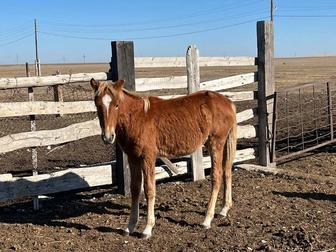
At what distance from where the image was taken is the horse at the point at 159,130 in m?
Answer: 5.38

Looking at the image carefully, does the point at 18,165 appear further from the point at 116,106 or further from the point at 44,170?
the point at 116,106

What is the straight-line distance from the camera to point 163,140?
5992 millimetres

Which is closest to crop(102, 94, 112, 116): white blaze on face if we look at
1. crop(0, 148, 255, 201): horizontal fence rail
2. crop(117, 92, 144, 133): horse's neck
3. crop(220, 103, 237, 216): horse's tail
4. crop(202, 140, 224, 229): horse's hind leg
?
crop(117, 92, 144, 133): horse's neck

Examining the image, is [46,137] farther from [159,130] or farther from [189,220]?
[189,220]

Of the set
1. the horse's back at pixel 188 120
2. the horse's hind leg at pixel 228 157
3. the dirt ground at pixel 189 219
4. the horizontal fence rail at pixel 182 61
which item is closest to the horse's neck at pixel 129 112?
the horse's back at pixel 188 120

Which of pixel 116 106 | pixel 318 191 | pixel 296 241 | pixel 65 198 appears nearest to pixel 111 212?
pixel 65 198

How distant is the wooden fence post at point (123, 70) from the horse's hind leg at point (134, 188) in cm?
132

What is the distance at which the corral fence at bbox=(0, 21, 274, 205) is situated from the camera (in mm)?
6699

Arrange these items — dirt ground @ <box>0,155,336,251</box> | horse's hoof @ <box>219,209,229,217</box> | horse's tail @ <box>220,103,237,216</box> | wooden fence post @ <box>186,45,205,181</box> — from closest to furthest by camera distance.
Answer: dirt ground @ <box>0,155,336,251</box>
horse's hoof @ <box>219,209,229,217</box>
horse's tail @ <box>220,103,237,216</box>
wooden fence post @ <box>186,45,205,181</box>

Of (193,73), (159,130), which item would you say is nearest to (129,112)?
(159,130)

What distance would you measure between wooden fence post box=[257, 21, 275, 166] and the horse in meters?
2.59

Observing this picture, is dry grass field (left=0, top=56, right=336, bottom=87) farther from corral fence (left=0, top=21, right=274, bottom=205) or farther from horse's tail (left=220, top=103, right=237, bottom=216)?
horse's tail (left=220, top=103, right=237, bottom=216)

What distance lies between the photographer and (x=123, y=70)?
23.9 ft

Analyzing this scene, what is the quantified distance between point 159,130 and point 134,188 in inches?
29.1
